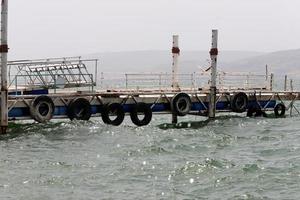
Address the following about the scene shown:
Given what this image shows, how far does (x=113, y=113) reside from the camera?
3025cm

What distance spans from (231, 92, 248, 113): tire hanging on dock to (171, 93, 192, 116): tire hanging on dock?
3.49 meters

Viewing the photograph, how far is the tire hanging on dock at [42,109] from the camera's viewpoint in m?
27.4

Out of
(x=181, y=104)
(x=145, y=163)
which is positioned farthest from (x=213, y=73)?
(x=145, y=163)

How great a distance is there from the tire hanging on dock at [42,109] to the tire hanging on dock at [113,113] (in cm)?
301

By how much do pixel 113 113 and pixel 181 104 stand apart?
4.39m

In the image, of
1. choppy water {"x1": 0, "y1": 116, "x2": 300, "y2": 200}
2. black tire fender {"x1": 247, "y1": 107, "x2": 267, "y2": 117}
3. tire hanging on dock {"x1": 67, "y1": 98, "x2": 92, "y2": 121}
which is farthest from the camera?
black tire fender {"x1": 247, "y1": 107, "x2": 267, "y2": 117}

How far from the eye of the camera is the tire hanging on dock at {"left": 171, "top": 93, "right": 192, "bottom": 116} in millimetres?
32138

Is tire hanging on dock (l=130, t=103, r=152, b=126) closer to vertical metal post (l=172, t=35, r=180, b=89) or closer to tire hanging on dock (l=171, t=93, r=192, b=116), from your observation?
tire hanging on dock (l=171, t=93, r=192, b=116)

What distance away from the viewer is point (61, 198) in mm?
15070

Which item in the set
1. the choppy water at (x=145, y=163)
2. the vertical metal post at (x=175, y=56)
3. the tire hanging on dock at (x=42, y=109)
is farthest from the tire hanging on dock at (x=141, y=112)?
the vertical metal post at (x=175, y=56)

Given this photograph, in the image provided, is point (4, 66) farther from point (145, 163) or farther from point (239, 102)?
point (239, 102)

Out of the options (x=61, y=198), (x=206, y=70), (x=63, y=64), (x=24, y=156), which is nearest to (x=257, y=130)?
(x=206, y=70)

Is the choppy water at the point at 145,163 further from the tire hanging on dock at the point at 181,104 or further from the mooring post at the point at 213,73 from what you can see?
the mooring post at the point at 213,73

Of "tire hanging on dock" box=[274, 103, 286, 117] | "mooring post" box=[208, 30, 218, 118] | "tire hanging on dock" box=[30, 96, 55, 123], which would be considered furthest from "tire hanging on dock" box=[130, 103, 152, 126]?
"tire hanging on dock" box=[274, 103, 286, 117]
